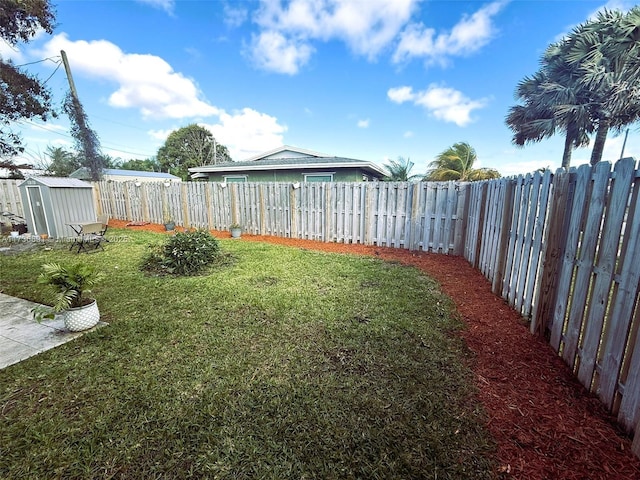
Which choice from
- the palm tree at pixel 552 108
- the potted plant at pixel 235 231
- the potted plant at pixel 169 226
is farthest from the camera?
the palm tree at pixel 552 108

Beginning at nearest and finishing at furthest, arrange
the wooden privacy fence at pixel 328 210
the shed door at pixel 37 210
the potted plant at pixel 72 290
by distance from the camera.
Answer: the potted plant at pixel 72 290, the wooden privacy fence at pixel 328 210, the shed door at pixel 37 210

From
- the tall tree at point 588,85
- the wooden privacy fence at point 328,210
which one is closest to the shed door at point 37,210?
the wooden privacy fence at point 328,210

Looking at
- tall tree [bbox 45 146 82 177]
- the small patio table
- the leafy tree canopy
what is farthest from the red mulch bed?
the leafy tree canopy

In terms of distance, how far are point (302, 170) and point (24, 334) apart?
35.3 ft

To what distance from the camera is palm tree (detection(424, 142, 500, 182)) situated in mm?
14109

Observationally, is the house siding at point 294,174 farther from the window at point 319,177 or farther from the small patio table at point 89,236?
A: the small patio table at point 89,236

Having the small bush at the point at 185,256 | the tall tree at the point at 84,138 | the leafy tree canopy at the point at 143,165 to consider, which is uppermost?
the leafy tree canopy at the point at 143,165

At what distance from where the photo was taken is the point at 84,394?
2.15m

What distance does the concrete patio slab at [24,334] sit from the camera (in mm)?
2727

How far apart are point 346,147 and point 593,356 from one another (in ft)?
67.6

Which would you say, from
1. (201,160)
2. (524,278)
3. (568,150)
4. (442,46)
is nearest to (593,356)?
(524,278)

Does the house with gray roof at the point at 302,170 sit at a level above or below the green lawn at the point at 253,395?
above

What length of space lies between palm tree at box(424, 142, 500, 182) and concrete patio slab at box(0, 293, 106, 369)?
15449 mm

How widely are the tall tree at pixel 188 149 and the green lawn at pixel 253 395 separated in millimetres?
38738
